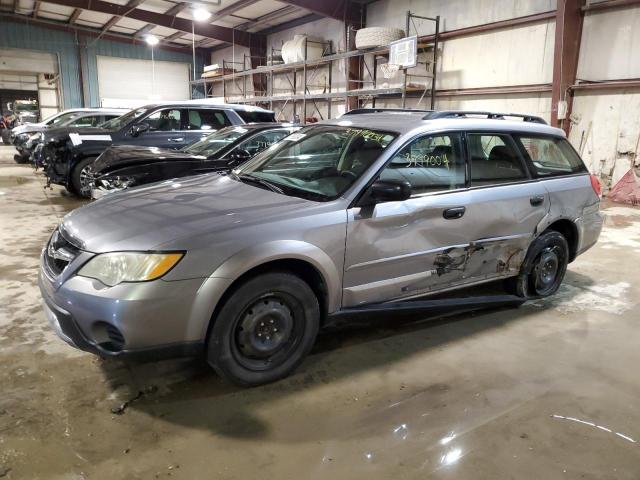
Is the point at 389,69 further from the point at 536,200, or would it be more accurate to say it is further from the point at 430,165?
the point at 430,165

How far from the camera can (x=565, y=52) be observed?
917 centimetres

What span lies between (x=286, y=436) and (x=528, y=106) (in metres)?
9.98

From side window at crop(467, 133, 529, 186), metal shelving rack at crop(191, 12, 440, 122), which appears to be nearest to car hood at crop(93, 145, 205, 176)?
side window at crop(467, 133, 529, 186)

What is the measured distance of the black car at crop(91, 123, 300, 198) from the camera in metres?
5.60

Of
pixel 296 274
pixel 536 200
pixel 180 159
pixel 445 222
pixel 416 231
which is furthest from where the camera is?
pixel 180 159

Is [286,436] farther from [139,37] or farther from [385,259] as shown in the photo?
[139,37]

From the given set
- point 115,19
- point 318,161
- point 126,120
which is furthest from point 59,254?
point 115,19

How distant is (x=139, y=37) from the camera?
70.7 feet

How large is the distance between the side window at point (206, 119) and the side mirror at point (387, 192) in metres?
6.25

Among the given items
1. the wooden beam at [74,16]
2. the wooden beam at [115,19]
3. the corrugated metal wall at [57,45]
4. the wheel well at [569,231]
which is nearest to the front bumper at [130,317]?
the wheel well at [569,231]

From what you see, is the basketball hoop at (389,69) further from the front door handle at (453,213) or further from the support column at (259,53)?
the front door handle at (453,213)

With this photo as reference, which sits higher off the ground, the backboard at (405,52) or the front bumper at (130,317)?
the backboard at (405,52)

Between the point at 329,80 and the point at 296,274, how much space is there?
13.7 metres

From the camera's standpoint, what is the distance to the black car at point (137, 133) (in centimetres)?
780
